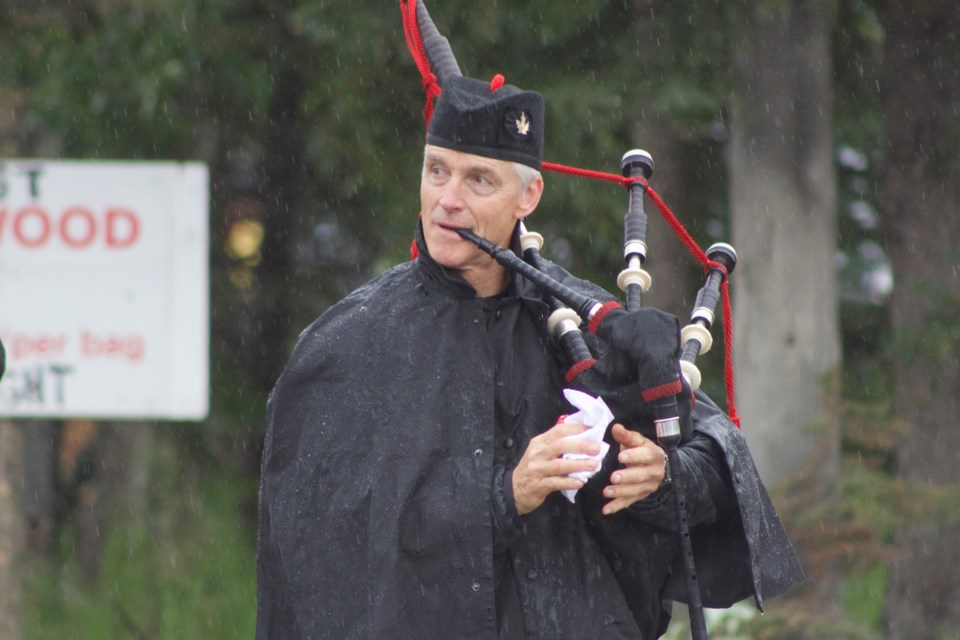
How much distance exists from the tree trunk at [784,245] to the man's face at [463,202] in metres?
3.71

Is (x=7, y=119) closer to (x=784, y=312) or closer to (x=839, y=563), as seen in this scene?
(x=784, y=312)

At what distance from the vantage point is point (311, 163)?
998cm

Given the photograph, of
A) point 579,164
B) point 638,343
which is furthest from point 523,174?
point 579,164

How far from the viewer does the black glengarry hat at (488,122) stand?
357 centimetres

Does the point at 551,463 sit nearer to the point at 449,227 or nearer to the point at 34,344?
the point at 449,227

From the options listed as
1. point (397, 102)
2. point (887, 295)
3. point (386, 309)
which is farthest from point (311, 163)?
point (386, 309)

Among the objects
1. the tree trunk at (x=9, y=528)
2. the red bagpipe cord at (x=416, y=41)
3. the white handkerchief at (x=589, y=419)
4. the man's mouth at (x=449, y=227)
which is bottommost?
the tree trunk at (x=9, y=528)

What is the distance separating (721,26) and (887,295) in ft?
8.97

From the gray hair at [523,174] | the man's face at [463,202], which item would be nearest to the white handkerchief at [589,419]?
the man's face at [463,202]

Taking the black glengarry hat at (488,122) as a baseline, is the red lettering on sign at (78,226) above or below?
above

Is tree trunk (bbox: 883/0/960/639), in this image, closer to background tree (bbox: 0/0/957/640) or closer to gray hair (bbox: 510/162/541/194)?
background tree (bbox: 0/0/957/640)

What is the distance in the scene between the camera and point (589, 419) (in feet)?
10.6

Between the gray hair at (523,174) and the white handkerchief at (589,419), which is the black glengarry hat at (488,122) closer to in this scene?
the gray hair at (523,174)

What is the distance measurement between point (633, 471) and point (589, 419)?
0.52 ft
